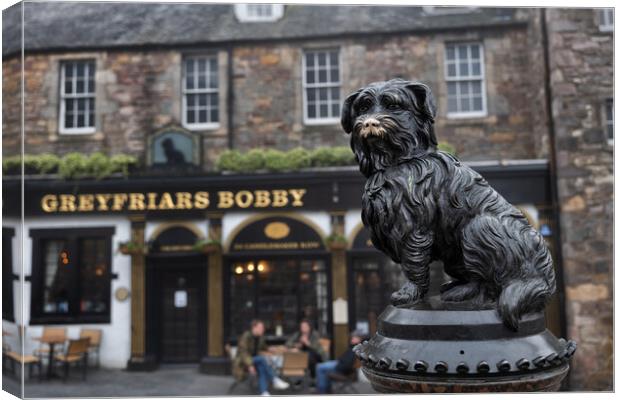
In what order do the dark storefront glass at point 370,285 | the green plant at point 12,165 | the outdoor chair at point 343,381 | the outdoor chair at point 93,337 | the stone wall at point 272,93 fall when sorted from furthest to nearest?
the stone wall at point 272,93 < the outdoor chair at point 93,337 < the dark storefront glass at point 370,285 < the green plant at point 12,165 < the outdoor chair at point 343,381

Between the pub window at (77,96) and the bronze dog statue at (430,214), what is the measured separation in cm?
913

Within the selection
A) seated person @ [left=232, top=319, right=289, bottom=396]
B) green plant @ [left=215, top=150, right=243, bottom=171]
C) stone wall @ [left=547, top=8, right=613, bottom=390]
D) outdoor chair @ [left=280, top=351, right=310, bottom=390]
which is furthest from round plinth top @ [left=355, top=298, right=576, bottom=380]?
green plant @ [left=215, top=150, right=243, bottom=171]

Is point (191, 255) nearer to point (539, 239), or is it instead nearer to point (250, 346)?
point (250, 346)

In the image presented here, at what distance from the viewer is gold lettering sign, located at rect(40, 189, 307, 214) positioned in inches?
393

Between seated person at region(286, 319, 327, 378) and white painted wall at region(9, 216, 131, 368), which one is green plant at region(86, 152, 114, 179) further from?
seated person at region(286, 319, 327, 378)

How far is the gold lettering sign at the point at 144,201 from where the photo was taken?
32.8 feet

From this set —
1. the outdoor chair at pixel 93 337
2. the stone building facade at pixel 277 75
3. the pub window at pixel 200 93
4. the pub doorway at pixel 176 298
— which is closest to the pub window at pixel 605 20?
the stone building facade at pixel 277 75

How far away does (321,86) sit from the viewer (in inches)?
405

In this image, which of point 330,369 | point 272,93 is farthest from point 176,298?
point 272,93

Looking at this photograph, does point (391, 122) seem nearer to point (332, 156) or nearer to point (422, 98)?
point (422, 98)

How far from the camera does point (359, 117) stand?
241 centimetres

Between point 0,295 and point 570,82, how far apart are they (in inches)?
345

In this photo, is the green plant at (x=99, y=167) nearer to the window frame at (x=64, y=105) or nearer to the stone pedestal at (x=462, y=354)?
the window frame at (x=64, y=105)

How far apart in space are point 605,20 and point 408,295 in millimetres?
8400
